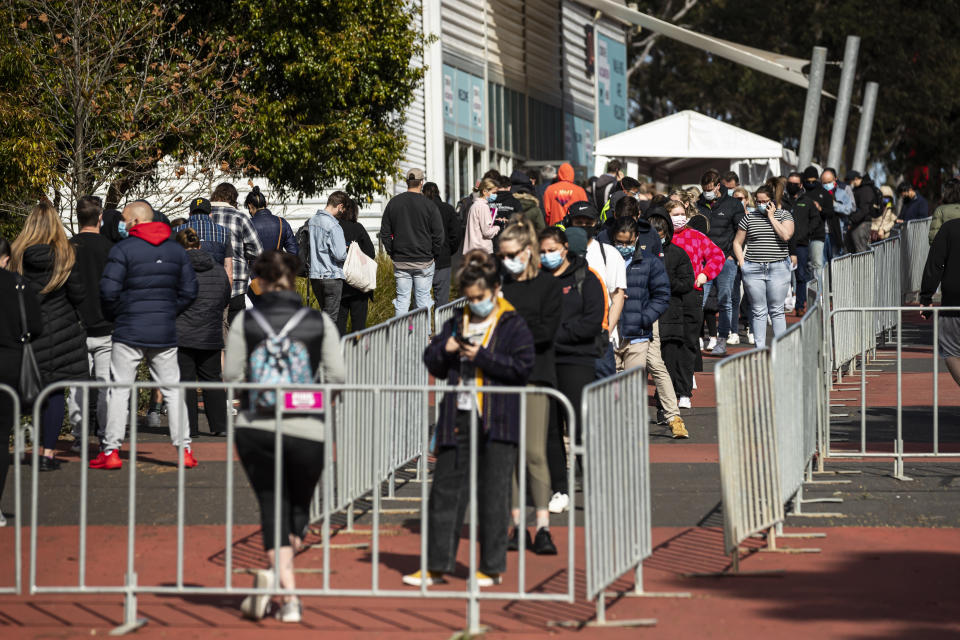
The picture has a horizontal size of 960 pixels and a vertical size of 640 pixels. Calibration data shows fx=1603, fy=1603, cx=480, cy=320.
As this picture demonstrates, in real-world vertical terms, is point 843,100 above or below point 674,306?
above

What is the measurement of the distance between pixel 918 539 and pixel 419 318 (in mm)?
3625

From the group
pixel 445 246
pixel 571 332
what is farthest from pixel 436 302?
pixel 571 332

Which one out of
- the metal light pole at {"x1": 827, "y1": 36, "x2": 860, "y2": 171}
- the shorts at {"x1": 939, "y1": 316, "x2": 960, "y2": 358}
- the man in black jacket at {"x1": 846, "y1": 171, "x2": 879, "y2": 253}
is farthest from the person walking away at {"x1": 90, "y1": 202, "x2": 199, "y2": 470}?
the metal light pole at {"x1": 827, "y1": 36, "x2": 860, "y2": 171}

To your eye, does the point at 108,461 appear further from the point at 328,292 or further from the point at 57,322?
the point at 328,292

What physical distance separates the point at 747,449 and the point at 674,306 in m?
5.31

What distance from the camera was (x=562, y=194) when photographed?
17.2 metres

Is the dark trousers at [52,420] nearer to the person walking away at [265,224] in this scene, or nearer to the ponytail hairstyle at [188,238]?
the ponytail hairstyle at [188,238]

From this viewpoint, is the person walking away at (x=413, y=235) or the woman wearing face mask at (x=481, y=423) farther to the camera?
the person walking away at (x=413, y=235)

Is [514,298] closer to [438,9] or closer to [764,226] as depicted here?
[764,226]

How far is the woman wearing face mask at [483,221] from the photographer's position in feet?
56.0

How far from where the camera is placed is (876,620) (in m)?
6.99

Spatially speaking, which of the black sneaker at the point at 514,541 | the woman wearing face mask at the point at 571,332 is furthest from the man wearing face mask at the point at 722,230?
the black sneaker at the point at 514,541

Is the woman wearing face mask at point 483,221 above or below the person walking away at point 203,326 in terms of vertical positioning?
above

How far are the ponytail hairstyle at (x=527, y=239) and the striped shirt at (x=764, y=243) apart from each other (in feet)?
26.1
